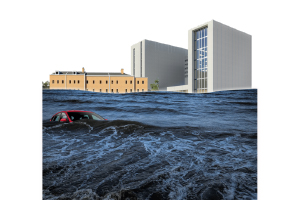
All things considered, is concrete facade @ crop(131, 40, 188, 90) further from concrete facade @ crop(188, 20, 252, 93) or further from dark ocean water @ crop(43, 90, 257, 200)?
concrete facade @ crop(188, 20, 252, 93)

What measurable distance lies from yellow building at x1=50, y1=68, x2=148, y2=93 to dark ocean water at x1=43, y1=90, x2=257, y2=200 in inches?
6.9

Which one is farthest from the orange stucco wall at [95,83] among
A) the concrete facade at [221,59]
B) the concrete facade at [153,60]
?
the concrete facade at [221,59]

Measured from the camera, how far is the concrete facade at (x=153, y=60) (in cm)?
656

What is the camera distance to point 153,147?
5.18m

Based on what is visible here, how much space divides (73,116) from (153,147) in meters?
2.39

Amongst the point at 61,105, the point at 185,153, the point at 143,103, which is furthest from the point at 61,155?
the point at 185,153

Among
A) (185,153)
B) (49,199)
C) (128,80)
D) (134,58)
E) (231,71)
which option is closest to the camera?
(49,199)

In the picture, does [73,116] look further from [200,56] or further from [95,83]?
[200,56]

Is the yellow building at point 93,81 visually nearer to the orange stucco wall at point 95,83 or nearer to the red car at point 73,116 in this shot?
the orange stucco wall at point 95,83

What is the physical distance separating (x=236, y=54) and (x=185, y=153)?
13.6 metres

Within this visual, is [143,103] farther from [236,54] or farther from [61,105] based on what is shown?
[236,54]

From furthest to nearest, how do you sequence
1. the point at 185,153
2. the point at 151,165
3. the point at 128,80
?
the point at 128,80 < the point at 185,153 < the point at 151,165

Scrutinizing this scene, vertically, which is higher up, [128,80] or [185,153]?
[128,80]

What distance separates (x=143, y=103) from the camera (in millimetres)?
5629
